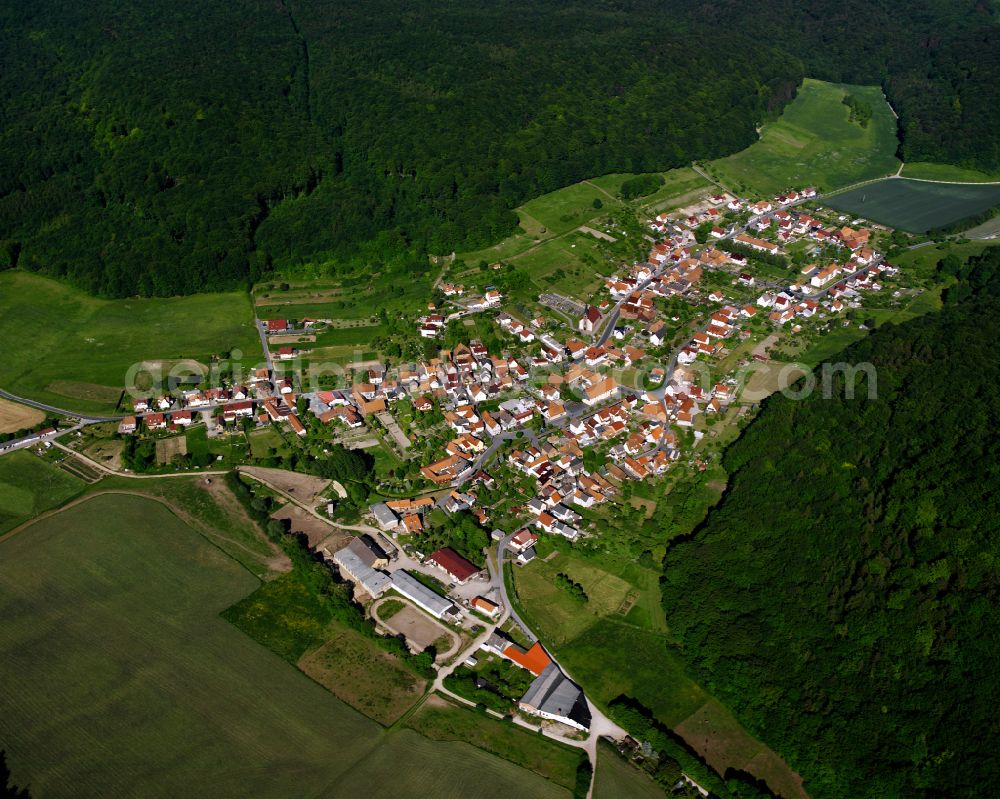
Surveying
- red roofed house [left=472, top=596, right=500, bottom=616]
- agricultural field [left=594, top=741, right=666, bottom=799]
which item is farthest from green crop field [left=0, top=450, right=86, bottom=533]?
agricultural field [left=594, top=741, right=666, bottom=799]

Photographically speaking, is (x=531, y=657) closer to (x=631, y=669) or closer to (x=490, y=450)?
(x=631, y=669)

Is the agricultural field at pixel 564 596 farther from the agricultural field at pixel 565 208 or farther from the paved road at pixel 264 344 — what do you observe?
the agricultural field at pixel 565 208

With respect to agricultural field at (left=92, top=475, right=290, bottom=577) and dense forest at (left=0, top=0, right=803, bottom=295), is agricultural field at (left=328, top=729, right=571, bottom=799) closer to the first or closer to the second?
agricultural field at (left=92, top=475, right=290, bottom=577)

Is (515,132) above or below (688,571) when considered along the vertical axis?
above

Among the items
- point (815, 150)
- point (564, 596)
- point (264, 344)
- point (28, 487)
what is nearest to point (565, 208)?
point (264, 344)

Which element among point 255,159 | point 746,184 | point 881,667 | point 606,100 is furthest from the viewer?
point 606,100

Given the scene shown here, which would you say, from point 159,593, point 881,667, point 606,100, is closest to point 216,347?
point 159,593

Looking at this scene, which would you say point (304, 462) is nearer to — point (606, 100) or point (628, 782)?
point (628, 782)
